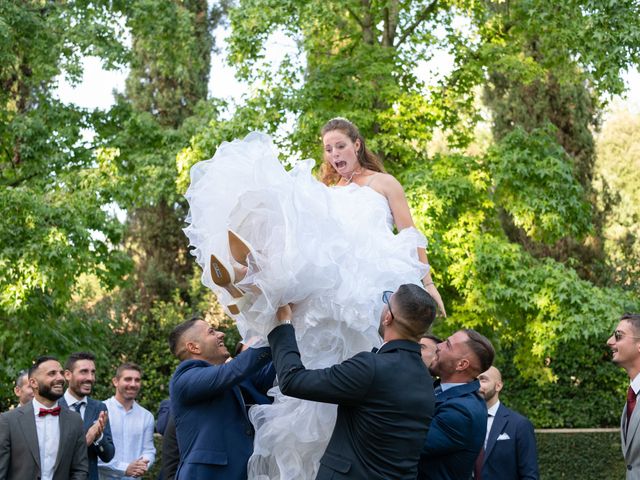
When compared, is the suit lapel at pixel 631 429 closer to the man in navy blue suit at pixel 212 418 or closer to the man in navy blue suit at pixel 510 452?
the man in navy blue suit at pixel 510 452

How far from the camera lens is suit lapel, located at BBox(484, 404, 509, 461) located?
6.14m

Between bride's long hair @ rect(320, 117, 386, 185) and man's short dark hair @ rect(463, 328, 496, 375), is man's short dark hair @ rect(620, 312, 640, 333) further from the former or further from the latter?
bride's long hair @ rect(320, 117, 386, 185)

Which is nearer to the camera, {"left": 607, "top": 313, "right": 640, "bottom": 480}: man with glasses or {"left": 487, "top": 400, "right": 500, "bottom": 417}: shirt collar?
{"left": 607, "top": 313, "right": 640, "bottom": 480}: man with glasses

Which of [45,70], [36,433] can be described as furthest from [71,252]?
[36,433]

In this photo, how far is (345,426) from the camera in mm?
3828

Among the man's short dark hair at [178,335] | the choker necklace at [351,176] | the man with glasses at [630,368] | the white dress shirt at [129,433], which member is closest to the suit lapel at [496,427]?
the man with glasses at [630,368]

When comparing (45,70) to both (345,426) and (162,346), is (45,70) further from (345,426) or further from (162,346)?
(345,426)

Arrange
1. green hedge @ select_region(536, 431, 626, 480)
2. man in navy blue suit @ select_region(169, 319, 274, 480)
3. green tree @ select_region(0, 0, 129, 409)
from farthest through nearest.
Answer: green hedge @ select_region(536, 431, 626, 480) < green tree @ select_region(0, 0, 129, 409) < man in navy blue suit @ select_region(169, 319, 274, 480)

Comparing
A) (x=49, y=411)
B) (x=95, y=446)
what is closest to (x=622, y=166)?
(x=95, y=446)

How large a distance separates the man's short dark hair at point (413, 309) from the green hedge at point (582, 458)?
12.6 m

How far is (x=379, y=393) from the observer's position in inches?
146

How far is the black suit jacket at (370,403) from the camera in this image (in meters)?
3.67

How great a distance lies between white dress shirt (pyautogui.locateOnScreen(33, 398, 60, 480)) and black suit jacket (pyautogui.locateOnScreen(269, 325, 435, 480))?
3515 mm

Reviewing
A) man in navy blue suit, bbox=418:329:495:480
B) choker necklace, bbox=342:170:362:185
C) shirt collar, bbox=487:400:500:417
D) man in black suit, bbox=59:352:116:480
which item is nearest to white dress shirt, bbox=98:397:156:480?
man in black suit, bbox=59:352:116:480
